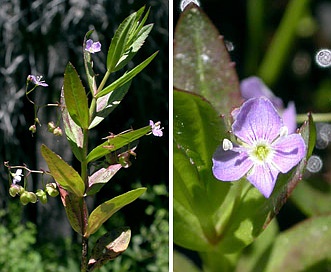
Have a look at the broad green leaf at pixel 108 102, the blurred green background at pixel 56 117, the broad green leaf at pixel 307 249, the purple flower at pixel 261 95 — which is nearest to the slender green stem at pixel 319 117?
the purple flower at pixel 261 95

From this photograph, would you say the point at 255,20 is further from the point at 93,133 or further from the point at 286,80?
the point at 93,133

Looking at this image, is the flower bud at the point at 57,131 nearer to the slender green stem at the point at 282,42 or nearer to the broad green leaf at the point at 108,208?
the broad green leaf at the point at 108,208

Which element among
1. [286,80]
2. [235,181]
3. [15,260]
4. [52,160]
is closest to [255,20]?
[286,80]

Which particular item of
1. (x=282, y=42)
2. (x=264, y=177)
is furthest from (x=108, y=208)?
(x=282, y=42)

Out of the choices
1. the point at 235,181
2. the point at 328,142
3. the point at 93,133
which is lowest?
the point at 93,133

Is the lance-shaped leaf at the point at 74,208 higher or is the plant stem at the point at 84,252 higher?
the lance-shaped leaf at the point at 74,208

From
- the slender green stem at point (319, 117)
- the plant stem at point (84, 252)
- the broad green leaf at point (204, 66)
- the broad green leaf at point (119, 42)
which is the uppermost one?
the broad green leaf at point (119, 42)

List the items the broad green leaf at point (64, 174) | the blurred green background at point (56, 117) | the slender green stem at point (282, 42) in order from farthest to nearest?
the blurred green background at point (56, 117) < the slender green stem at point (282, 42) < the broad green leaf at point (64, 174)
